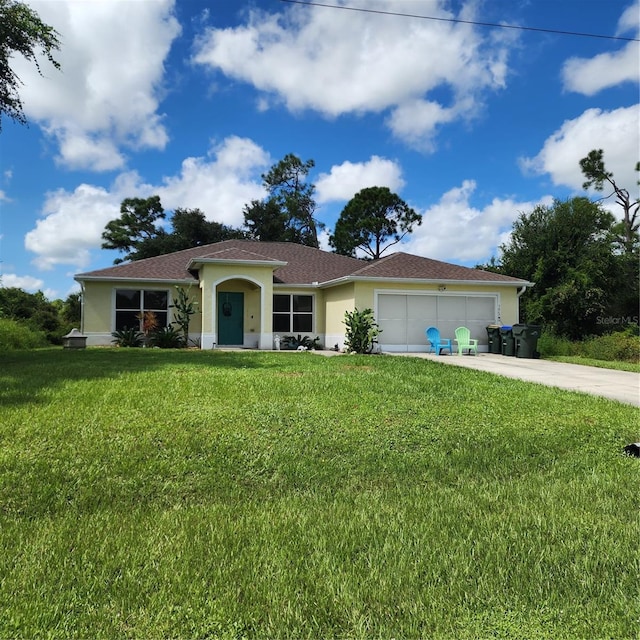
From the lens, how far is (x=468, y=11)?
948 centimetres

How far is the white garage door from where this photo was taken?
17.1 metres

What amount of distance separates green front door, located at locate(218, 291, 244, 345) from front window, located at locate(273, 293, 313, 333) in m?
1.44

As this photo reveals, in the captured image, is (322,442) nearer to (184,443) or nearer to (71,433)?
(184,443)

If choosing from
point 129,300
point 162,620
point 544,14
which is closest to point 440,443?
point 162,620

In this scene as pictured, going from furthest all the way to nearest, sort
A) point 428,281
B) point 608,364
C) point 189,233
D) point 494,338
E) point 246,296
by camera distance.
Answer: point 189,233 < point 246,296 < point 494,338 < point 428,281 < point 608,364

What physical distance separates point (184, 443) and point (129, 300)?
1423 centimetres

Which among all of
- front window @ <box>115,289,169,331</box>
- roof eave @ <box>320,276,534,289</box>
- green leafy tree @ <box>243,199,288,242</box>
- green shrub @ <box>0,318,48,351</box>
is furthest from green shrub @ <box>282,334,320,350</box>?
green leafy tree @ <box>243,199,288,242</box>

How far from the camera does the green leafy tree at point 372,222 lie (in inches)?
1547

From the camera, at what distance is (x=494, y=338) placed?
17.5 m

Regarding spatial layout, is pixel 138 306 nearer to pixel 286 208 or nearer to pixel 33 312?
pixel 33 312

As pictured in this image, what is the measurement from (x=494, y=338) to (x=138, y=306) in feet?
46.4

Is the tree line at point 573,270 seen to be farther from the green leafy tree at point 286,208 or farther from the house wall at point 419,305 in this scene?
the green leafy tree at point 286,208

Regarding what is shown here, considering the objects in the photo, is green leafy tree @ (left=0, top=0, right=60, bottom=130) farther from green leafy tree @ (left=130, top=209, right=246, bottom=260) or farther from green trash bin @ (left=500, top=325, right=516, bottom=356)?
green leafy tree @ (left=130, top=209, right=246, bottom=260)

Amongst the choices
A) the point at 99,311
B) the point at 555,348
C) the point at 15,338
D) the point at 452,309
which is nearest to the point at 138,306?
the point at 99,311
